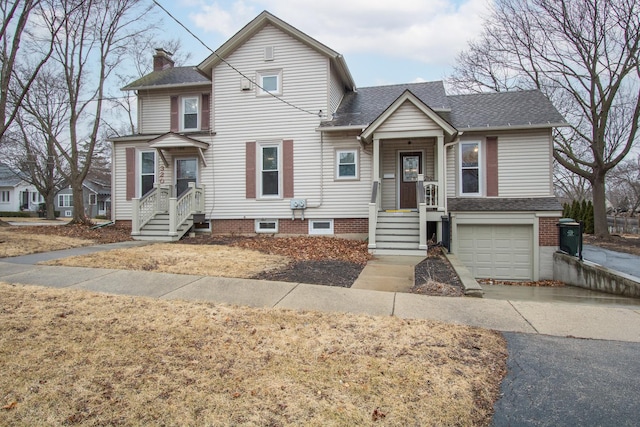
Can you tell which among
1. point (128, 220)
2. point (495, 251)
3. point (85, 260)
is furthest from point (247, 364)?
point (128, 220)

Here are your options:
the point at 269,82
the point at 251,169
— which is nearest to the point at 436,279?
the point at 251,169

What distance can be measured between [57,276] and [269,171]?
7999 millimetres

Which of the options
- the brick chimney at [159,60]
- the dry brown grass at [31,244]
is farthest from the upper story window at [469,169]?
the brick chimney at [159,60]

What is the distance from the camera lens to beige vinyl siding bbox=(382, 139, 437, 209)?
13.0 m

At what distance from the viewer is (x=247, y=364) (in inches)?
131

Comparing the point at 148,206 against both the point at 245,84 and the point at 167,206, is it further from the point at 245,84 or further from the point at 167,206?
the point at 245,84

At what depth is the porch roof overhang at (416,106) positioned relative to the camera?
10.8 metres

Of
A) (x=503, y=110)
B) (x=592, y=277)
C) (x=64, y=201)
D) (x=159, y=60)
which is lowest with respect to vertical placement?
(x=592, y=277)

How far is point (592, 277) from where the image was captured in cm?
936

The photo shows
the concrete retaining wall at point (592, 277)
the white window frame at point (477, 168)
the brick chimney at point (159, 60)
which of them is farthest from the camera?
the brick chimney at point (159, 60)

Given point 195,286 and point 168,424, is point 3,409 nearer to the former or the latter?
point 168,424

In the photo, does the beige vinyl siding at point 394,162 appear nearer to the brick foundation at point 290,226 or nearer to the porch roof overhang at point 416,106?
the brick foundation at point 290,226

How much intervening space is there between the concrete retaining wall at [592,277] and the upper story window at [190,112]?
13.4 meters

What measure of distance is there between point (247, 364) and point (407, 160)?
11.1 meters
